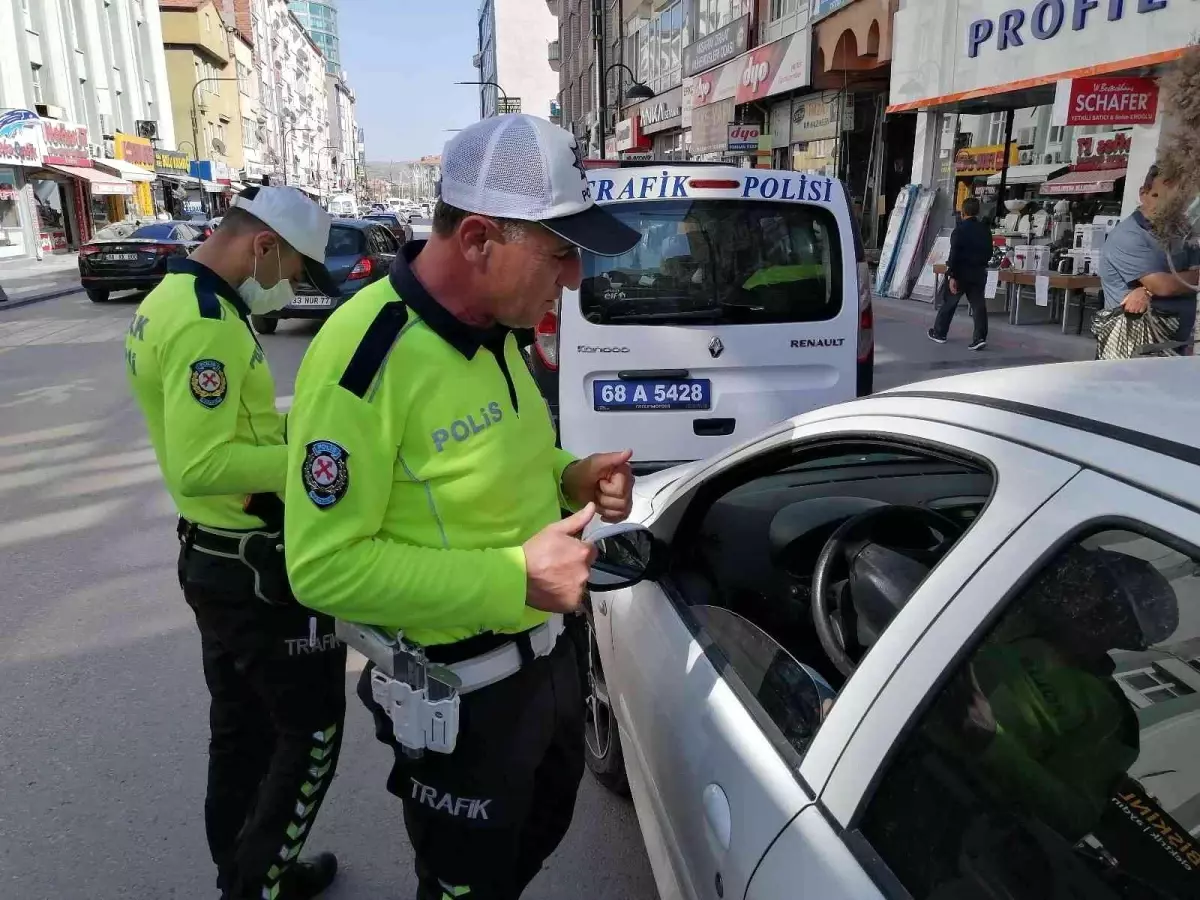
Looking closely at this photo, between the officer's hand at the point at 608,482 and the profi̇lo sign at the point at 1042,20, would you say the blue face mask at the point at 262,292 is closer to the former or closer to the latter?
the officer's hand at the point at 608,482

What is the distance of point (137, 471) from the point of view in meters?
6.53

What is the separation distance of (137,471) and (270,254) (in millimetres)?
5000

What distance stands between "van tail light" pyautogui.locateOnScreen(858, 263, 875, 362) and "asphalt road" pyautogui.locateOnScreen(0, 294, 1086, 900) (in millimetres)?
2862

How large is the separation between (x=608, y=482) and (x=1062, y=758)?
97 cm

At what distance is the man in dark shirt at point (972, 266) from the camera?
418 inches

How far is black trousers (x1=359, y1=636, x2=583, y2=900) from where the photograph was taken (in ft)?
5.37

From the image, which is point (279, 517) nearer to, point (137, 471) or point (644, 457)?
point (644, 457)

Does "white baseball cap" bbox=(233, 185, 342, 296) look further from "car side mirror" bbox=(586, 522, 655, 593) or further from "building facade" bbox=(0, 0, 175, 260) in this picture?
"building facade" bbox=(0, 0, 175, 260)

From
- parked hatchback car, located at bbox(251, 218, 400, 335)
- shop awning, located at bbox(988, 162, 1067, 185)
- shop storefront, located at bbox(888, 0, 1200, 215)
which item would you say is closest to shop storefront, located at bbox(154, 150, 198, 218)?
parked hatchback car, located at bbox(251, 218, 400, 335)

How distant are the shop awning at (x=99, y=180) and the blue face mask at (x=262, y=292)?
112 ft

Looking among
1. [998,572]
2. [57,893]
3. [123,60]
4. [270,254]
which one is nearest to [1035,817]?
[998,572]

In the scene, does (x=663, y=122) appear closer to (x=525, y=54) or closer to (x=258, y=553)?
(x=258, y=553)

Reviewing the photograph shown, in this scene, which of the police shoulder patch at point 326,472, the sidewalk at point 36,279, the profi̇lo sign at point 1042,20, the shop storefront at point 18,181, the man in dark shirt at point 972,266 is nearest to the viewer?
Answer: the police shoulder patch at point 326,472

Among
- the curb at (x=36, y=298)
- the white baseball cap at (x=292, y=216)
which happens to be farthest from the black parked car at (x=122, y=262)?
the white baseball cap at (x=292, y=216)
